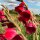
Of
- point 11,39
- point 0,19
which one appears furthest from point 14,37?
point 0,19

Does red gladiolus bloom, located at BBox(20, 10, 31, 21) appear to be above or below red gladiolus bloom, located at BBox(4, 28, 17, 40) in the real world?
above

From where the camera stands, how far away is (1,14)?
14.1 inches

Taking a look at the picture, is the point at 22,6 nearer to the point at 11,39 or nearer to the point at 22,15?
the point at 22,15

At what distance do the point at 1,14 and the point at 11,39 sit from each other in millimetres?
124

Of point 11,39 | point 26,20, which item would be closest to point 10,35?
point 11,39

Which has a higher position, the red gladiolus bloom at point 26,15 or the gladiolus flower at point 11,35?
the red gladiolus bloom at point 26,15

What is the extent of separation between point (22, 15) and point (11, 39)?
0.35 feet

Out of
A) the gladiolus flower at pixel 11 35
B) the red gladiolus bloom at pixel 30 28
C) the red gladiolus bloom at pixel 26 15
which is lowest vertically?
the red gladiolus bloom at pixel 30 28

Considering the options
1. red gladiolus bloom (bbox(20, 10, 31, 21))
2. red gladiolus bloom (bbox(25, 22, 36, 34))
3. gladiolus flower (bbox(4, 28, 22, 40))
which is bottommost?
red gladiolus bloom (bbox(25, 22, 36, 34))

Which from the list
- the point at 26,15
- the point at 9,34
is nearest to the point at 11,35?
the point at 9,34

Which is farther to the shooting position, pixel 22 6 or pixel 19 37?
pixel 22 6

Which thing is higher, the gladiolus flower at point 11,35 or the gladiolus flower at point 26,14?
the gladiolus flower at point 26,14

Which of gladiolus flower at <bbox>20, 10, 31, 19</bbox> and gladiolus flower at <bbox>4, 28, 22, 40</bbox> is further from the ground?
gladiolus flower at <bbox>20, 10, 31, 19</bbox>

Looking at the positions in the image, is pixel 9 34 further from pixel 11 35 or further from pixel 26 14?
pixel 26 14
